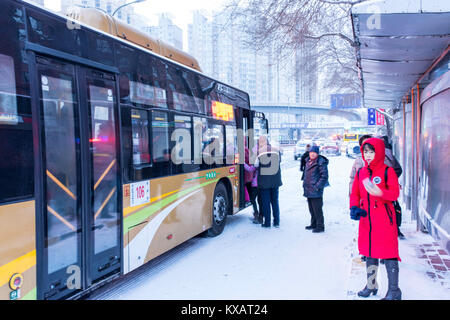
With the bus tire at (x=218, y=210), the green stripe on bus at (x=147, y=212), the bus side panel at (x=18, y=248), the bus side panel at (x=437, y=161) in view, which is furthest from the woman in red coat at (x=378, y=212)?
the bus tire at (x=218, y=210)

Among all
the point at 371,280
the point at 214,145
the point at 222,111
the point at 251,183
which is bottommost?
the point at 371,280

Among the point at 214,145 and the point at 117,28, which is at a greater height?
the point at 117,28

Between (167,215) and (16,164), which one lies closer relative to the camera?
(16,164)

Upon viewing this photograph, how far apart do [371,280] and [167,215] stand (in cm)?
282

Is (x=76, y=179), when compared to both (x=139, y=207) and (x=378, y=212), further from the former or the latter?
(x=378, y=212)

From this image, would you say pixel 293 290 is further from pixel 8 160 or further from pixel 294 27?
pixel 294 27

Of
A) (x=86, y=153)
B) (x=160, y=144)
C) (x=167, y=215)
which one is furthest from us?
(x=167, y=215)

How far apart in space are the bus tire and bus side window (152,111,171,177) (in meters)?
2.08

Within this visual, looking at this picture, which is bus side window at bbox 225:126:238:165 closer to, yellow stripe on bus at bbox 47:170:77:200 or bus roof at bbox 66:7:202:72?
bus roof at bbox 66:7:202:72

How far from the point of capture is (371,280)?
14.4 ft

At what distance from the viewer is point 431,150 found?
535 centimetres

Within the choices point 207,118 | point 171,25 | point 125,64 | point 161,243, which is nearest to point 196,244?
point 161,243

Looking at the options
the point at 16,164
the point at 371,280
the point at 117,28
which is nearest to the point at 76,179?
the point at 16,164

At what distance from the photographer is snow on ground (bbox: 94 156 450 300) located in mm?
4594
